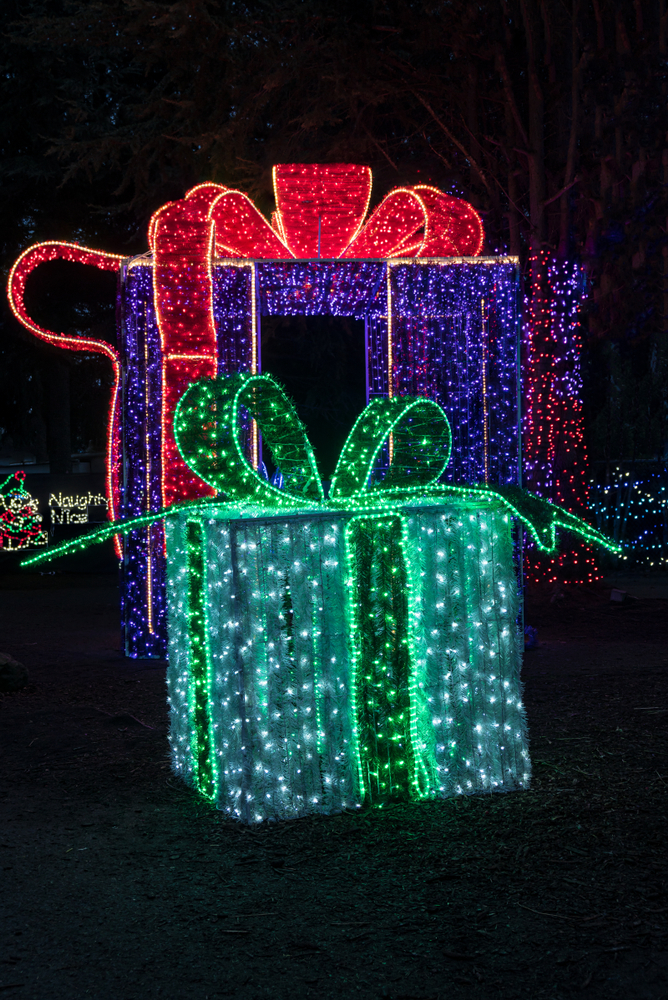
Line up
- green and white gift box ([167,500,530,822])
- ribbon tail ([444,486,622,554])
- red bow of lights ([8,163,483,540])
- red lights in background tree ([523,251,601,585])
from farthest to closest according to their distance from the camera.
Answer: red lights in background tree ([523,251,601,585]), red bow of lights ([8,163,483,540]), ribbon tail ([444,486,622,554]), green and white gift box ([167,500,530,822])

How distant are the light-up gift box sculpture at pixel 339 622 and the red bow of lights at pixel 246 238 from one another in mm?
3348

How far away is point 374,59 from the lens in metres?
12.0

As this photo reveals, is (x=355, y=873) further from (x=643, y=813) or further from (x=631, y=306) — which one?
(x=631, y=306)

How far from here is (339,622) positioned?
4262mm

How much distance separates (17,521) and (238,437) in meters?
12.8

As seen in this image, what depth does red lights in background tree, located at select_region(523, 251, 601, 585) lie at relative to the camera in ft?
36.9

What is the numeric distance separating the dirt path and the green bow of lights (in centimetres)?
113

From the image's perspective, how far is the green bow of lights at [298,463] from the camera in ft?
14.5

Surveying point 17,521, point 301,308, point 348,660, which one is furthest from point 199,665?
point 17,521

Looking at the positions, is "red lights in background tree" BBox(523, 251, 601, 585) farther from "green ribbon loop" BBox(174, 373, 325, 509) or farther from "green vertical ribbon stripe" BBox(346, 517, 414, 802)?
"green vertical ribbon stripe" BBox(346, 517, 414, 802)

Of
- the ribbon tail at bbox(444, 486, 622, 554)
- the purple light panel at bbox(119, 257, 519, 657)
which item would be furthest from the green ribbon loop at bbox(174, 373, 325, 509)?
the purple light panel at bbox(119, 257, 519, 657)

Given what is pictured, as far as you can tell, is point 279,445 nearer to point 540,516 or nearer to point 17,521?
point 540,516

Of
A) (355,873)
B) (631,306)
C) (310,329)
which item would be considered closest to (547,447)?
(631,306)

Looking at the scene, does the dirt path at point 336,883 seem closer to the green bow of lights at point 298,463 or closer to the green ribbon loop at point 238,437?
the green bow of lights at point 298,463
